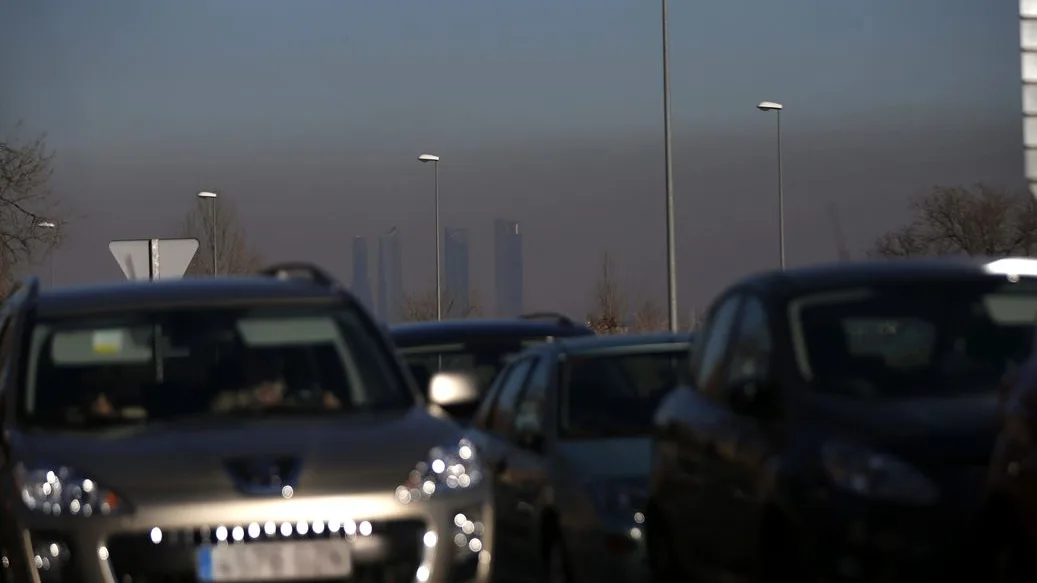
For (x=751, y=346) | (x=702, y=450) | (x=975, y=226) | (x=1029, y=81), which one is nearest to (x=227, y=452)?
(x=702, y=450)

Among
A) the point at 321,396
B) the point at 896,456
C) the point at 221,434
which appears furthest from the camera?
the point at 321,396

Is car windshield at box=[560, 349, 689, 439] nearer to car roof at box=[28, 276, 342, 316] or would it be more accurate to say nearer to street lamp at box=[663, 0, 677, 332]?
car roof at box=[28, 276, 342, 316]

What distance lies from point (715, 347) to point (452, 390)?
1.24m

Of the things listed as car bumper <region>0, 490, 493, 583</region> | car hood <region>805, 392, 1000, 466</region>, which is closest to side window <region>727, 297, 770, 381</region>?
car hood <region>805, 392, 1000, 466</region>

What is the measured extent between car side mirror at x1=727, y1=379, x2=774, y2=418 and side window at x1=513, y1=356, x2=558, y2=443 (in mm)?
3018

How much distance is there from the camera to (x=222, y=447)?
8.33 metres

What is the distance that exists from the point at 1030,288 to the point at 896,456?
1837mm

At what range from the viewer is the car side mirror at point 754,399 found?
8.66 m

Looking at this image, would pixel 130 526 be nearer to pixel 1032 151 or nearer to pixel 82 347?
pixel 82 347

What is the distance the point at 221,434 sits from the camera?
8.52 metres

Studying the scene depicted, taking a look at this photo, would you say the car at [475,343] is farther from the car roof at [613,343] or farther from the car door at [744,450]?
the car door at [744,450]

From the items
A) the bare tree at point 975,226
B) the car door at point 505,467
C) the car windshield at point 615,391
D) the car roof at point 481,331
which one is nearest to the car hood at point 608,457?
the car windshield at point 615,391

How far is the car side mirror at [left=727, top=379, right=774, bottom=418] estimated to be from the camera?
28.4ft

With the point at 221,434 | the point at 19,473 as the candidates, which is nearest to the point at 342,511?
the point at 221,434
